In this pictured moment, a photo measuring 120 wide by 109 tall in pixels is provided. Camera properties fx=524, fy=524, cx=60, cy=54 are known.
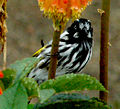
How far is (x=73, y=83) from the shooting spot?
2.44ft

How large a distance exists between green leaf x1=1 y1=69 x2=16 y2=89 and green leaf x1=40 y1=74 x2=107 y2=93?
5cm

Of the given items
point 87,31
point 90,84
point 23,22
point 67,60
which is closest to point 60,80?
point 90,84

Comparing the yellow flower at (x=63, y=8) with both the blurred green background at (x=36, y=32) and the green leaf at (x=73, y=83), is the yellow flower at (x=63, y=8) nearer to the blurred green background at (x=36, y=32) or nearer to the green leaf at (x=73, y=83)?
the green leaf at (x=73, y=83)

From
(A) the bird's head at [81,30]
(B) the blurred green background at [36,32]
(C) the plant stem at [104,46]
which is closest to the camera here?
(C) the plant stem at [104,46]

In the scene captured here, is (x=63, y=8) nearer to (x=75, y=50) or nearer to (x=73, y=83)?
(x=73, y=83)

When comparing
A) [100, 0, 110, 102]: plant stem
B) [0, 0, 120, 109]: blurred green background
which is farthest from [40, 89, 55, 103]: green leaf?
[0, 0, 120, 109]: blurred green background

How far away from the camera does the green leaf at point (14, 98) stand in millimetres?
694

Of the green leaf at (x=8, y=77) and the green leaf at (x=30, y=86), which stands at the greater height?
the green leaf at (x=8, y=77)

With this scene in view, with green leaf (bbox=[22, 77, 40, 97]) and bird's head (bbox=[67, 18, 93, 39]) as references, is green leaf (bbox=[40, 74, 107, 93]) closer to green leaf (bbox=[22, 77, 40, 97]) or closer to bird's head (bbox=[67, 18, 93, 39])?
green leaf (bbox=[22, 77, 40, 97])

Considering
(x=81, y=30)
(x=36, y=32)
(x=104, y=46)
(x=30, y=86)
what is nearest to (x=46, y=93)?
(x=30, y=86)

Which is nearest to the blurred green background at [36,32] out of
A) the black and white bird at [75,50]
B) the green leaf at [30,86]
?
the black and white bird at [75,50]

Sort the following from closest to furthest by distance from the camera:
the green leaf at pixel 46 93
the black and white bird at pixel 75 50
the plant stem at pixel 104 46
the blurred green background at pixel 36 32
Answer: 1. the green leaf at pixel 46 93
2. the plant stem at pixel 104 46
3. the black and white bird at pixel 75 50
4. the blurred green background at pixel 36 32

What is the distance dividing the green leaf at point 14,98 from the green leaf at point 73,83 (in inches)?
2.2

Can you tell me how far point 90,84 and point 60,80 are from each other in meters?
0.04
